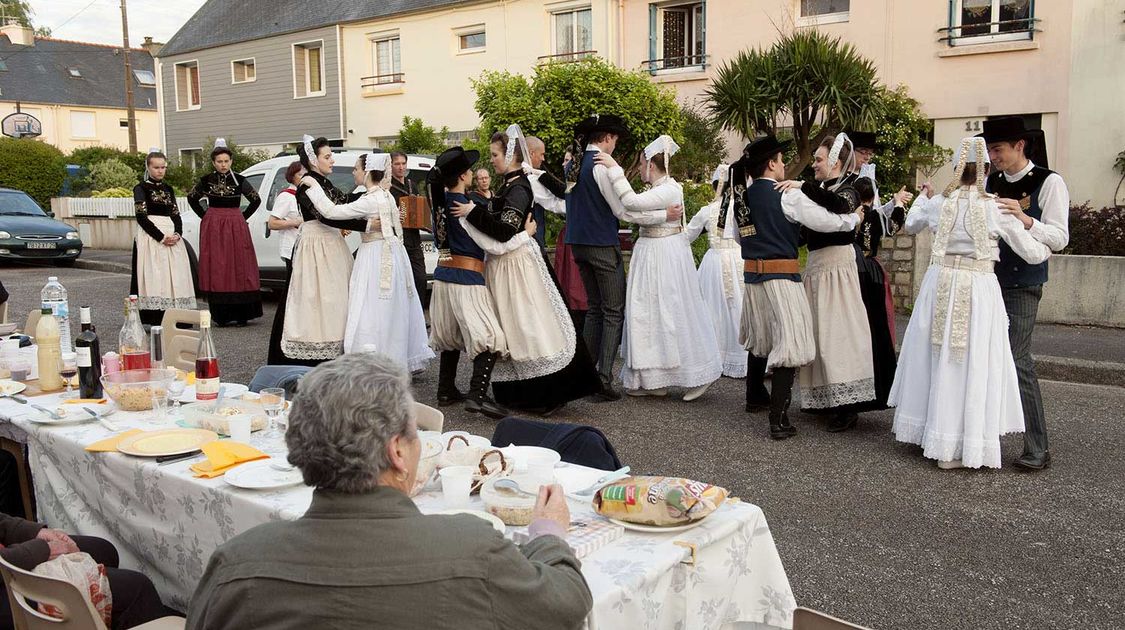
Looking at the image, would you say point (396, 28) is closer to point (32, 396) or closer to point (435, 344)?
point (435, 344)

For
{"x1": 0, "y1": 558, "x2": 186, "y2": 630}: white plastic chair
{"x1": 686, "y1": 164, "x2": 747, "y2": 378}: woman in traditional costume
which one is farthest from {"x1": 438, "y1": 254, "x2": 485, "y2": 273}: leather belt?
{"x1": 0, "y1": 558, "x2": 186, "y2": 630}: white plastic chair

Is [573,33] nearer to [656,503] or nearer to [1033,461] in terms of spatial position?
[1033,461]

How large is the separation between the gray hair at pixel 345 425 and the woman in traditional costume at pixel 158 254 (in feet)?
29.5

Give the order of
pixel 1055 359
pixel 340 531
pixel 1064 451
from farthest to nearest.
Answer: pixel 1055 359 < pixel 1064 451 < pixel 340 531

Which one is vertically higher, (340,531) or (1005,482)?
(340,531)

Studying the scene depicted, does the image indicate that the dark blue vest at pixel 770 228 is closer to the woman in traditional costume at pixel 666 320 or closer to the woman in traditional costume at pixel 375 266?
the woman in traditional costume at pixel 666 320

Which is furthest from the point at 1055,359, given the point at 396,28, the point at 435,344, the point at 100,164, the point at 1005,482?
the point at 100,164

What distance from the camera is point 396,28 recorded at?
23375 millimetres

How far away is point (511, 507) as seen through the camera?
2465mm

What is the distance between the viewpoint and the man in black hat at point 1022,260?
5.21 meters

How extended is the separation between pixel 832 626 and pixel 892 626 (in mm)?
1660

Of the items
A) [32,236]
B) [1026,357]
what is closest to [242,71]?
[32,236]

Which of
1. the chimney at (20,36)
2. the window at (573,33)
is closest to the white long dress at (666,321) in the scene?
the window at (573,33)

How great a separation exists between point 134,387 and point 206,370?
0.27 metres
